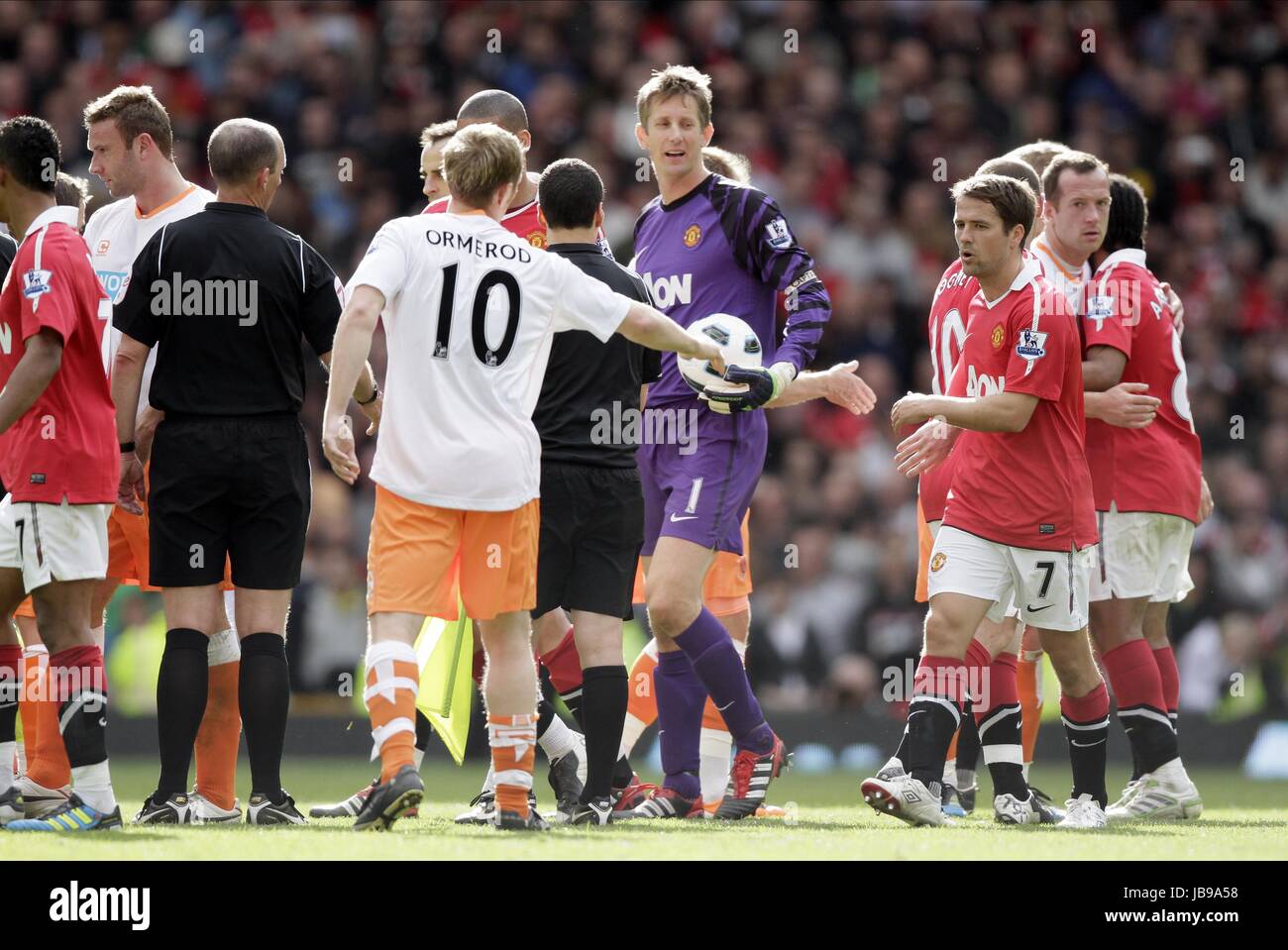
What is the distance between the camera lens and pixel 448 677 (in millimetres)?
7031

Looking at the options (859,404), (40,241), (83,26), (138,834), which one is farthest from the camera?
(83,26)

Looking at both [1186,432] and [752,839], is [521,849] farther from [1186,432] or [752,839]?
[1186,432]

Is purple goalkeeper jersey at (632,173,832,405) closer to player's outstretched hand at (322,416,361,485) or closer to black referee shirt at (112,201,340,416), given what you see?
black referee shirt at (112,201,340,416)

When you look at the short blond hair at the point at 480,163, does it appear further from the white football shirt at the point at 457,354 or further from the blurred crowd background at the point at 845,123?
the blurred crowd background at the point at 845,123

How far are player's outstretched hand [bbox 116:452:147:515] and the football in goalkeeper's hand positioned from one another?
1996mm

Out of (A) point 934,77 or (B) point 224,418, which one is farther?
(A) point 934,77

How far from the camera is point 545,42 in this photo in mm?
15891

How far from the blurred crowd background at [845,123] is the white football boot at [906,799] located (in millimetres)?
6358

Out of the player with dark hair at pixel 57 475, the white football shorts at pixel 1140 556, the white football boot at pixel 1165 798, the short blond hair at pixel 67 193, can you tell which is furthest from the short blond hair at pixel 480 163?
the white football boot at pixel 1165 798

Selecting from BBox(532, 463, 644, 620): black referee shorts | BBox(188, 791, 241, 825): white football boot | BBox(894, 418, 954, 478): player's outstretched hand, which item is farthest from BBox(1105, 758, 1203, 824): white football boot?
BBox(188, 791, 241, 825): white football boot

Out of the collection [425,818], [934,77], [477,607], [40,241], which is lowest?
[425,818]

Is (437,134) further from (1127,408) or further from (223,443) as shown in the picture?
(1127,408)
